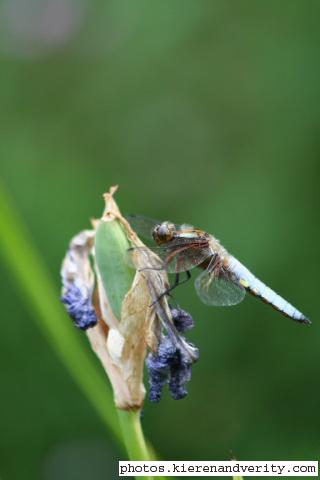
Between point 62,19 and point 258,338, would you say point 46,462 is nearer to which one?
point 258,338

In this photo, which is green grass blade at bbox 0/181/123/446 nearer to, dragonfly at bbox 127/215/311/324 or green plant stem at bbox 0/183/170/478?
green plant stem at bbox 0/183/170/478

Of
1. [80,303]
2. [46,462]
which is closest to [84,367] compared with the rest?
[80,303]

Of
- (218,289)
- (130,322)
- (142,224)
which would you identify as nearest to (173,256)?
(218,289)

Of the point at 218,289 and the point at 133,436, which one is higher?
the point at 218,289

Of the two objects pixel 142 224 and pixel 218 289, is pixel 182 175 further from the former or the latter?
pixel 218 289

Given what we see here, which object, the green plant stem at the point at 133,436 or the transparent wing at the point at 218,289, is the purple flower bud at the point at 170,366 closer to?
the green plant stem at the point at 133,436

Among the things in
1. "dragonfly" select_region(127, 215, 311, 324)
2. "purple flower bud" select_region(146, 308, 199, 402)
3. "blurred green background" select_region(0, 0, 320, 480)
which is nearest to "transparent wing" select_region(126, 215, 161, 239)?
"dragonfly" select_region(127, 215, 311, 324)
